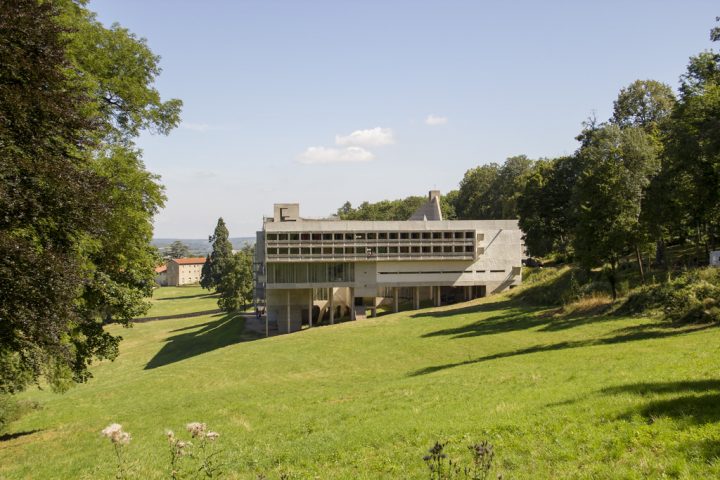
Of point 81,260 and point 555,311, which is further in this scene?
point 555,311

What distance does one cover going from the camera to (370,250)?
217ft

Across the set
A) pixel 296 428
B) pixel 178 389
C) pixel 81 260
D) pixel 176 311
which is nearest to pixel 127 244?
pixel 81 260

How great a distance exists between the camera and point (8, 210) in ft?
41.7

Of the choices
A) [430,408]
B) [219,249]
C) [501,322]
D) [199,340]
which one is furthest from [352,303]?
[219,249]

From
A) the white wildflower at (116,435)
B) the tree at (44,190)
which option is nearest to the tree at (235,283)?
the tree at (44,190)

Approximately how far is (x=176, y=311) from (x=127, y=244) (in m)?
96.3

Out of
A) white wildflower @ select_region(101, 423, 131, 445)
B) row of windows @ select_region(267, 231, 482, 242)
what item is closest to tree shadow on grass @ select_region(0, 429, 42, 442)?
white wildflower @ select_region(101, 423, 131, 445)

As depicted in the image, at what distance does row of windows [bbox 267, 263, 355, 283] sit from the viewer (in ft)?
212

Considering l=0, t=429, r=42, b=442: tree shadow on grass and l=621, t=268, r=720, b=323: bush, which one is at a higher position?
l=621, t=268, r=720, b=323: bush

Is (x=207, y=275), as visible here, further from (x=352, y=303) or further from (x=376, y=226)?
(x=376, y=226)

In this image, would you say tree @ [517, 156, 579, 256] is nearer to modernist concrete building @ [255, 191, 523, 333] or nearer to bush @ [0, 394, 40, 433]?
modernist concrete building @ [255, 191, 523, 333]

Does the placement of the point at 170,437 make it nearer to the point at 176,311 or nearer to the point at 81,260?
the point at 81,260

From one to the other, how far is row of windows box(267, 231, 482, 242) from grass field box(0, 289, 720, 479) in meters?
22.5

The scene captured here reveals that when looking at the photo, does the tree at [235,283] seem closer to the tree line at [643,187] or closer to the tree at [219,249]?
the tree at [219,249]
